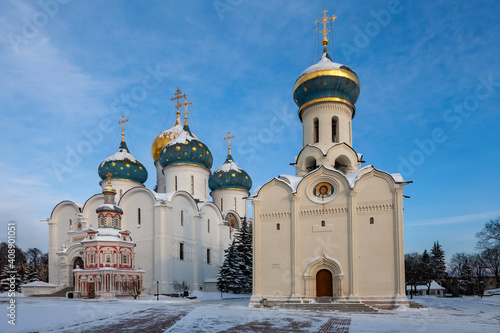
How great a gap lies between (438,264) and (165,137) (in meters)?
30.5

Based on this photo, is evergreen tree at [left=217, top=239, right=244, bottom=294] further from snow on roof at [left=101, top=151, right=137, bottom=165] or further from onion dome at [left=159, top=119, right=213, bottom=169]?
snow on roof at [left=101, top=151, right=137, bottom=165]

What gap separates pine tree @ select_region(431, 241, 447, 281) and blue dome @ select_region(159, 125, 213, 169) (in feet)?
90.8

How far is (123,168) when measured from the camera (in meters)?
31.8

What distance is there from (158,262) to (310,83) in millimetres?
13649

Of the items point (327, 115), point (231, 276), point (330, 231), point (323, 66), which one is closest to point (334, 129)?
point (327, 115)

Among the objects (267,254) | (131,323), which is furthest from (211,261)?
(131,323)

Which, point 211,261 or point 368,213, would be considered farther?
point 211,261

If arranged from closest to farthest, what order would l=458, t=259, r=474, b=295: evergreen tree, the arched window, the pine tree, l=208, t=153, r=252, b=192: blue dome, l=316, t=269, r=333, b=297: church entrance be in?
1. l=316, t=269, r=333, b=297: church entrance
2. the arched window
3. l=208, t=153, r=252, b=192: blue dome
4. l=458, t=259, r=474, b=295: evergreen tree
5. the pine tree

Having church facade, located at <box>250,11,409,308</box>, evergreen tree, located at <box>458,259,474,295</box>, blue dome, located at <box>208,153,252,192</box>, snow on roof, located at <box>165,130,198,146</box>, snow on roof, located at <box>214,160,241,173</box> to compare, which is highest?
snow on roof, located at <box>165,130,198,146</box>

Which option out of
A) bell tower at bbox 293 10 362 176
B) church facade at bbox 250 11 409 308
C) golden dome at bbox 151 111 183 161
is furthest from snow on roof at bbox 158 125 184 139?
church facade at bbox 250 11 409 308

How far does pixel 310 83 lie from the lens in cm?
2100

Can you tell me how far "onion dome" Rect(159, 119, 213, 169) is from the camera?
31.0m

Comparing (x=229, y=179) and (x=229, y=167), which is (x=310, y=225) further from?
(x=229, y=167)

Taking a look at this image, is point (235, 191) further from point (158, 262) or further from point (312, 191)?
point (312, 191)
